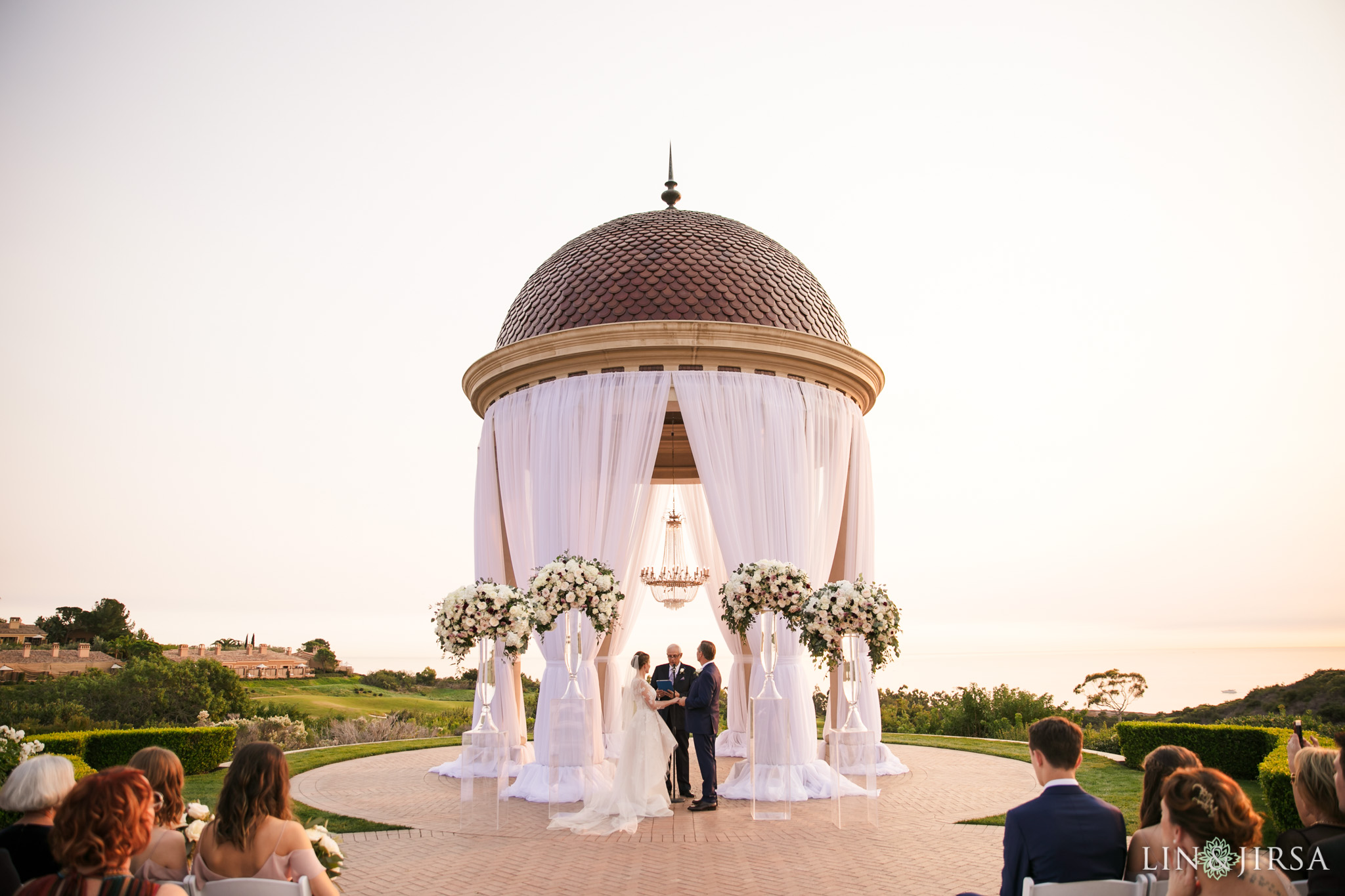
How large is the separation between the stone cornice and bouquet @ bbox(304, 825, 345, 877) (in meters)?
9.07

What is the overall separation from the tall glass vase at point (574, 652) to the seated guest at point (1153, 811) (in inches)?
296

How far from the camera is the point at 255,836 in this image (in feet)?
13.7

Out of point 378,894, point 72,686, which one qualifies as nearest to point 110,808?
point 378,894

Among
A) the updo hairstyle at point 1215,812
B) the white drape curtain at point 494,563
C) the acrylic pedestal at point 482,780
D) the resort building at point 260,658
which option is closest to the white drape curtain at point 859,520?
the white drape curtain at point 494,563

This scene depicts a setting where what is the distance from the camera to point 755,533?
1270 cm

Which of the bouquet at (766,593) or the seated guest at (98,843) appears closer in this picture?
the seated guest at (98,843)

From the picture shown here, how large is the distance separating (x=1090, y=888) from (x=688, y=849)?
5.28 meters

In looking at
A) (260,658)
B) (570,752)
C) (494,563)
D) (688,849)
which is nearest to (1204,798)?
(688,849)

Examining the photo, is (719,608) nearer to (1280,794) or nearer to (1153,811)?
(1280,794)

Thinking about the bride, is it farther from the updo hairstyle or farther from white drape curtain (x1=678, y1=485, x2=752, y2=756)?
the updo hairstyle

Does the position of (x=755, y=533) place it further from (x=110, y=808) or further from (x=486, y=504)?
(x=110, y=808)

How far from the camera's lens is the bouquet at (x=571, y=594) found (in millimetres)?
Answer: 11000

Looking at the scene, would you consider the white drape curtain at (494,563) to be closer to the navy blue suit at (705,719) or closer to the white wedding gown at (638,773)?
the white wedding gown at (638,773)

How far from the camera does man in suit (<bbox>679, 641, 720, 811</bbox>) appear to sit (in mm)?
10617
